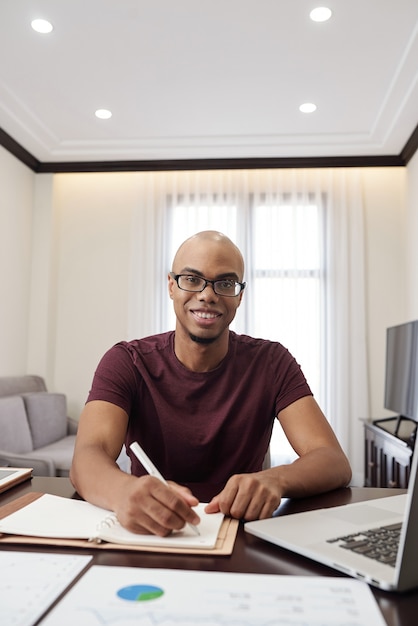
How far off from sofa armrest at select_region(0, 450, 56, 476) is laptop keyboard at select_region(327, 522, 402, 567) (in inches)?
106

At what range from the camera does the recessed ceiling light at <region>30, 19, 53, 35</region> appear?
2895mm

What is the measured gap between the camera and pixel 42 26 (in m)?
2.93

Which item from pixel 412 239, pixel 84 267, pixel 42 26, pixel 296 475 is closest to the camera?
pixel 296 475

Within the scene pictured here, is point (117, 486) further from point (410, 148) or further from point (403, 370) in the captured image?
point (410, 148)

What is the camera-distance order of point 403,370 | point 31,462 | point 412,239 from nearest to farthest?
point 31,462 → point 403,370 → point 412,239

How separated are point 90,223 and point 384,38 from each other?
2.99m

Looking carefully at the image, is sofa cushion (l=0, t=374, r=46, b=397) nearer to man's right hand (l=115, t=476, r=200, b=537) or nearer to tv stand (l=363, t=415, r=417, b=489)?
tv stand (l=363, t=415, r=417, b=489)

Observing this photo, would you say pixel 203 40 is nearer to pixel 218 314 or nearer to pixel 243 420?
pixel 218 314

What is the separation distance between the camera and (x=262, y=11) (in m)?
2.78

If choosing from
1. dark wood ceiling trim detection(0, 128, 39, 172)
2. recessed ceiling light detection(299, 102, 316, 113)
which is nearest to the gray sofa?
dark wood ceiling trim detection(0, 128, 39, 172)

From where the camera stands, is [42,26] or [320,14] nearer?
[320,14]

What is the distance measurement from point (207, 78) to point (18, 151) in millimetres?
1913

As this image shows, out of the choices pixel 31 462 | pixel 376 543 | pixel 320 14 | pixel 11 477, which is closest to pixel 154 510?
pixel 376 543

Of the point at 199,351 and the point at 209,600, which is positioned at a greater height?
the point at 199,351
